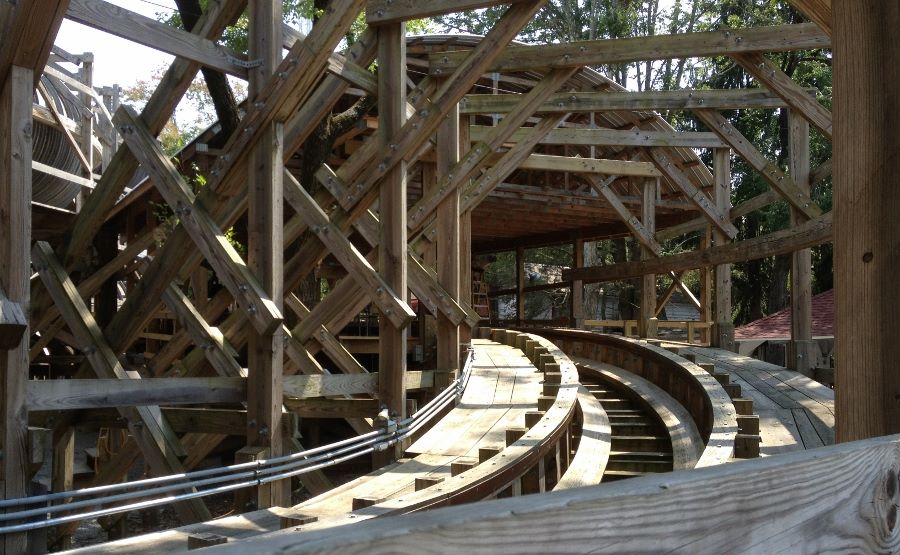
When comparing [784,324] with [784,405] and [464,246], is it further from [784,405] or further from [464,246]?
[784,405]

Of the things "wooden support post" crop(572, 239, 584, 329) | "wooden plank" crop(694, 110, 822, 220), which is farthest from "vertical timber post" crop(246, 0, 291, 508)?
"wooden support post" crop(572, 239, 584, 329)

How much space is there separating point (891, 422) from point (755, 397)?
6.64 metres

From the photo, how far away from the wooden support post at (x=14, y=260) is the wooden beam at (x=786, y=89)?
7749 mm

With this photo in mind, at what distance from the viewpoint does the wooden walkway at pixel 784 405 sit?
6641mm

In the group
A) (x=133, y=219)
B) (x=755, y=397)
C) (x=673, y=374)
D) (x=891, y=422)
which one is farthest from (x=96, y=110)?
(x=891, y=422)

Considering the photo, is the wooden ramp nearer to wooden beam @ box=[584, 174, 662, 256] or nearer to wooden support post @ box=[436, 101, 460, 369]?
wooden support post @ box=[436, 101, 460, 369]

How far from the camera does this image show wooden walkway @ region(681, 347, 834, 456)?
6641mm

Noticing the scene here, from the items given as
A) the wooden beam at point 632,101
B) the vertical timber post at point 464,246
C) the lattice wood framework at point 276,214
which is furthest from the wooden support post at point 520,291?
the wooden beam at point 632,101

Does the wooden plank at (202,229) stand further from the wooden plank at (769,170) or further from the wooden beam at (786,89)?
Answer: the wooden plank at (769,170)

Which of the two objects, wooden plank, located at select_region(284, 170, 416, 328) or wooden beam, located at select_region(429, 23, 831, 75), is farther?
wooden beam, located at select_region(429, 23, 831, 75)

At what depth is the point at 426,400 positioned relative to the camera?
373 inches

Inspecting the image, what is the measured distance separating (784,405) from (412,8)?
15.4 feet

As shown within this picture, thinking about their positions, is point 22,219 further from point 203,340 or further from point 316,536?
point 316,536

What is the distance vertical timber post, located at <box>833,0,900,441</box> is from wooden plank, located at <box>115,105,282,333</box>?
13.2 ft
